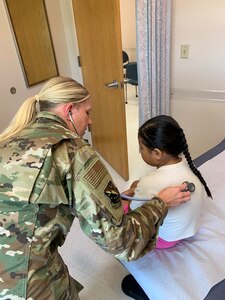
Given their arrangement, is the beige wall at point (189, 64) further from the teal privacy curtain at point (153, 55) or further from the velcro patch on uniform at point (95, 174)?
the velcro patch on uniform at point (95, 174)

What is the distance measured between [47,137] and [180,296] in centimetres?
80

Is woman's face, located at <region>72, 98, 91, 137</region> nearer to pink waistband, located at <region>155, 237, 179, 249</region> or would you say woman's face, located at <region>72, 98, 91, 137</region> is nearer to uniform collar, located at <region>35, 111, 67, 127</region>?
uniform collar, located at <region>35, 111, 67, 127</region>

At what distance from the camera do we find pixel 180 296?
96 cm

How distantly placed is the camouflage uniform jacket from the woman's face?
8 cm

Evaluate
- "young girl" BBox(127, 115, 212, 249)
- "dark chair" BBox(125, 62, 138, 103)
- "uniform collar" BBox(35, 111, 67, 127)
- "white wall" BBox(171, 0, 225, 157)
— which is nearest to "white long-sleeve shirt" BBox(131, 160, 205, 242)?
"young girl" BBox(127, 115, 212, 249)

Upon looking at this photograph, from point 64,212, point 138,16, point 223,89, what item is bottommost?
point 223,89

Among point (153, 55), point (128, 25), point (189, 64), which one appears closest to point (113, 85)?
point (153, 55)

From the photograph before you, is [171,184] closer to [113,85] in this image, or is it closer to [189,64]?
[113,85]

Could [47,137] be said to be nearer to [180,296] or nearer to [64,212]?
[64,212]

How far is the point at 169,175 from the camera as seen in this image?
1009 millimetres

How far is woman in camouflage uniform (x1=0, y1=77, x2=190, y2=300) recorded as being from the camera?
2.18 ft

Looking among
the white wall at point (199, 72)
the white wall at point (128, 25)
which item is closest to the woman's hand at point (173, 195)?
the white wall at point (199, 72)

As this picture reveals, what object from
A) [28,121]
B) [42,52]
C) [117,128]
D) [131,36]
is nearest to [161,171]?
[28,121]

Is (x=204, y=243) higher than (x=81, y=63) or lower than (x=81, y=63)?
lower
